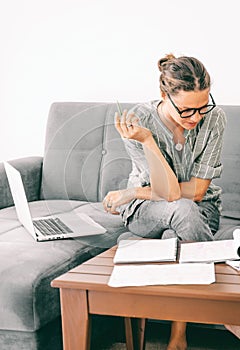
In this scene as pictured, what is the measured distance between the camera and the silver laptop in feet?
7.38

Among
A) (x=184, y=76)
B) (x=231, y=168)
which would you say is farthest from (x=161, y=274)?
(x=231, y=168)

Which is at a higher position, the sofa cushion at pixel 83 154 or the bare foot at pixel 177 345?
the sofa cushion at pixel 83 154

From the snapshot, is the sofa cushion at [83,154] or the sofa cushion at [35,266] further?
the sofa cushion at [83,154]

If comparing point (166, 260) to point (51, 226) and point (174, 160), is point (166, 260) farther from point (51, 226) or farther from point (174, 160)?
point (51, 226)

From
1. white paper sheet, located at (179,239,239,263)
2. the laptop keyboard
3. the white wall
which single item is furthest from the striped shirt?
the white wall

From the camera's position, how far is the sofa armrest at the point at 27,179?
2.89m

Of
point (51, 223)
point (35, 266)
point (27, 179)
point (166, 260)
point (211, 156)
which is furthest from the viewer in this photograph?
point (27, 179)

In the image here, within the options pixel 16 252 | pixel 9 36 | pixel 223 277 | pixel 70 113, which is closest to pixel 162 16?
pixel 70 113

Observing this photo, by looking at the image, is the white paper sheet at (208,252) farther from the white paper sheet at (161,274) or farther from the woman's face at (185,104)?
the woman's face at (185,104)

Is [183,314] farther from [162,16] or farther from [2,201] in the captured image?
[162,16]

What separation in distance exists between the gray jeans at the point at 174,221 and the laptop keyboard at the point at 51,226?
229mm

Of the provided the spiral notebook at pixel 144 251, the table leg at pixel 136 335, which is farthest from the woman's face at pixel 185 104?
the table leg at pixel 136 335

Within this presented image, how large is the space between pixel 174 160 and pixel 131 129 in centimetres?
22

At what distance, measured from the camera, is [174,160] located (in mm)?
2215
